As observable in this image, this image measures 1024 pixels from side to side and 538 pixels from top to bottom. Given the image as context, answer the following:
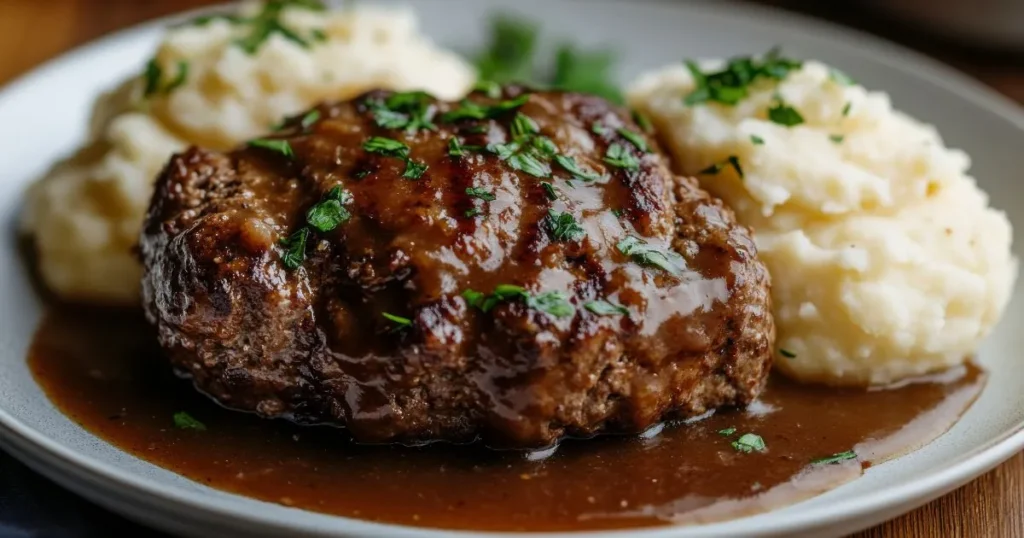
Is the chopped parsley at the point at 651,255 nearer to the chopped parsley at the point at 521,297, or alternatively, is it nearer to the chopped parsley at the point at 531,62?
the chopped parsley at the point at 521,297

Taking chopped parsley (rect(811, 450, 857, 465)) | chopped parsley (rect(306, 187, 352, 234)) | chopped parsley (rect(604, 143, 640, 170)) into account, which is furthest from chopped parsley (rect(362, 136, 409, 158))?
chopped parsley (rect(811, 450, 857, 465))

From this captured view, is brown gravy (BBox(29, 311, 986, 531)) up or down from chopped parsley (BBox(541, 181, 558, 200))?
down

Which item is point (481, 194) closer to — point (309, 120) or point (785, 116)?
point (309, 120)

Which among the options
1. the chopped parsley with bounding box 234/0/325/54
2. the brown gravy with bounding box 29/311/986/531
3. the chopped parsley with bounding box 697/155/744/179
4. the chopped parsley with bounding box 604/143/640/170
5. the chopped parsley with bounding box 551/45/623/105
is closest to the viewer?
the brown gravy with bounding box 29/311/986/531

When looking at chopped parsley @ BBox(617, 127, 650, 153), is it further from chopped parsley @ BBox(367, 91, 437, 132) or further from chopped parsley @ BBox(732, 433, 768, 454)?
chopped parsley @ BBox(732, 433, 768, 454)

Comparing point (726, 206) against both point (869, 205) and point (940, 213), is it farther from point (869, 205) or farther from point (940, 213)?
point (940, 213)

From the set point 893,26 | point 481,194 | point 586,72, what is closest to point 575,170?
point 481,194

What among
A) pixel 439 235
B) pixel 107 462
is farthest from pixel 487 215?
pixel 107 462
